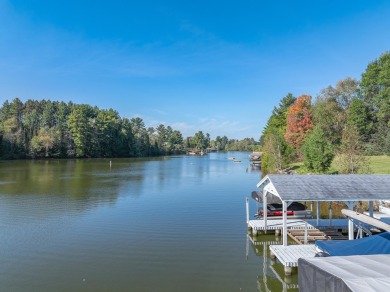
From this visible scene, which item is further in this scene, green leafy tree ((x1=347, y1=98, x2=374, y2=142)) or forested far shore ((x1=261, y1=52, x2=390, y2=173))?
green leafy tree ((x1=347, y1=98, x2=374, y2=142))

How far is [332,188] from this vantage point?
13.1m

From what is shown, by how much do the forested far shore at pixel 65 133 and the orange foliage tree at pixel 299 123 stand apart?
218ft

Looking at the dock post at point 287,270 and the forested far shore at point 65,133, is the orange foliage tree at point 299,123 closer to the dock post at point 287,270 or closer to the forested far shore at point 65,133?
the dock post at point 287,270

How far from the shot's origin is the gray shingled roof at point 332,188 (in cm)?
1233

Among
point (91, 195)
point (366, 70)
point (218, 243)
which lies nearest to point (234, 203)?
point (218, 243)

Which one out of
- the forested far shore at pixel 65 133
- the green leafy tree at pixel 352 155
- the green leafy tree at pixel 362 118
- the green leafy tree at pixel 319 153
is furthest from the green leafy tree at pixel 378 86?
the forested far shore at pixel 65 133

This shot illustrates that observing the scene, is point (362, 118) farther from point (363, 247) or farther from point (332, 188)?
point (363, 247)

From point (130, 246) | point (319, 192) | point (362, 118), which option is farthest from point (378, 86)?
point (130, 246)

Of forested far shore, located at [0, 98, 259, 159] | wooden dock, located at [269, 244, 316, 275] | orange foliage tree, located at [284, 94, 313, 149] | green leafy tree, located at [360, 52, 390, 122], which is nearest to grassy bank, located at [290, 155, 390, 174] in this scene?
green leafy tree, located at [360, 52, 390, 122]

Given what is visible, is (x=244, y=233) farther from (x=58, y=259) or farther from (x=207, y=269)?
(x=58, y=259)

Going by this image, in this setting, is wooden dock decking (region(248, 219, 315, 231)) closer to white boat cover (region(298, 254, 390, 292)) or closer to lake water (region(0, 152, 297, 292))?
lake water (region(0, 152, 297, 292))

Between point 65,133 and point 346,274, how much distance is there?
332 ft

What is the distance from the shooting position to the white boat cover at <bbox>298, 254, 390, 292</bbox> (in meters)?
5.34

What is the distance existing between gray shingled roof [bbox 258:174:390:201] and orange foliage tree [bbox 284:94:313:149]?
140 ft
